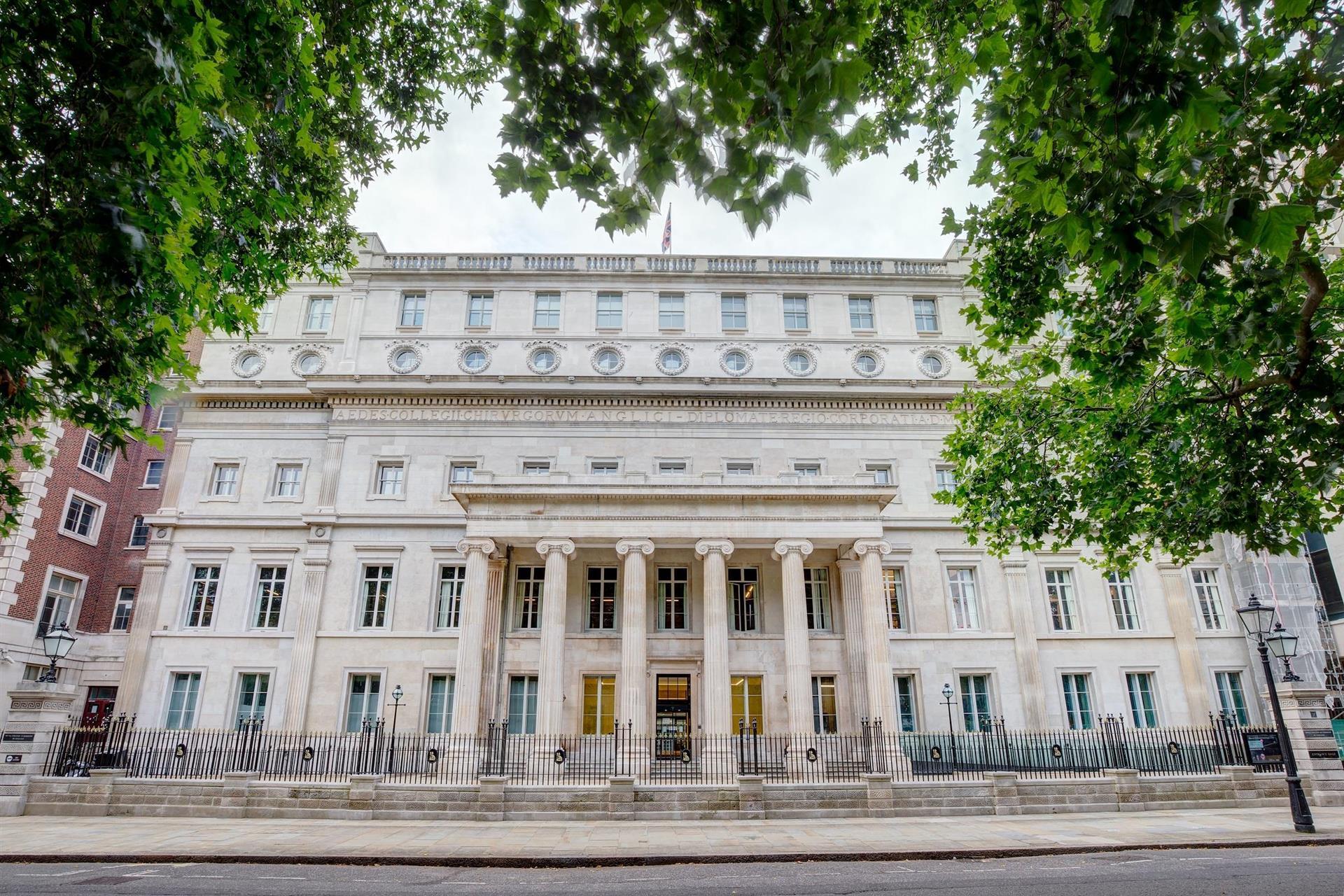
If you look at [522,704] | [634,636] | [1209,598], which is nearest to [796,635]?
[634,636]

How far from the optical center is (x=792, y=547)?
22312 millimetres

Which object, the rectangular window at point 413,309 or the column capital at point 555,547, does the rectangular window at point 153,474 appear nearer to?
the rectangular window at point 413,309

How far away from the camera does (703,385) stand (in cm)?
2744

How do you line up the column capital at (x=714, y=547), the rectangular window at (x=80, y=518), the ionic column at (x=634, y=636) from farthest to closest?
the rectangular window at (x=80, y=518)
the column capital at (x=714, y=547)
the ionic column at (x=634, y=636)

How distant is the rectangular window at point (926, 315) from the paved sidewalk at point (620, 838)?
19.0m

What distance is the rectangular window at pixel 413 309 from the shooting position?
96.2 ft

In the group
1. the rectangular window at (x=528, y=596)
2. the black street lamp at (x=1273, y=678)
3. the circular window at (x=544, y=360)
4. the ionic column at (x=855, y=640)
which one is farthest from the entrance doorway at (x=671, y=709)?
the black street lamp at (x=1273, y=678)

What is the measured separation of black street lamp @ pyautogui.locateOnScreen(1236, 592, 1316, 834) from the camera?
13.1m

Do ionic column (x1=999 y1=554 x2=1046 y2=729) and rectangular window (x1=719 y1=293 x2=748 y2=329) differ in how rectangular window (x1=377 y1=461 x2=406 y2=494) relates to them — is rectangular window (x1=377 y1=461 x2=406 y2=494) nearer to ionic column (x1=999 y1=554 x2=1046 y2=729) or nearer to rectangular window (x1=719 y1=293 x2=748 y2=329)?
rectangular window (x1=719 y1=293 x2=748 y2=329)

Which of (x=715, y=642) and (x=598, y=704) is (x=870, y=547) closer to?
(x=715, y=642)

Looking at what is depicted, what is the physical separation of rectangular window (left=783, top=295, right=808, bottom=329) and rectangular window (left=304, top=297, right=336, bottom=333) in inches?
729

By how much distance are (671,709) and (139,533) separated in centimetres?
2305

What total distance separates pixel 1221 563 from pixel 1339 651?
190 inches

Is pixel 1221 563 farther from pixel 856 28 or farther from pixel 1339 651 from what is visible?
pixel 856 28
